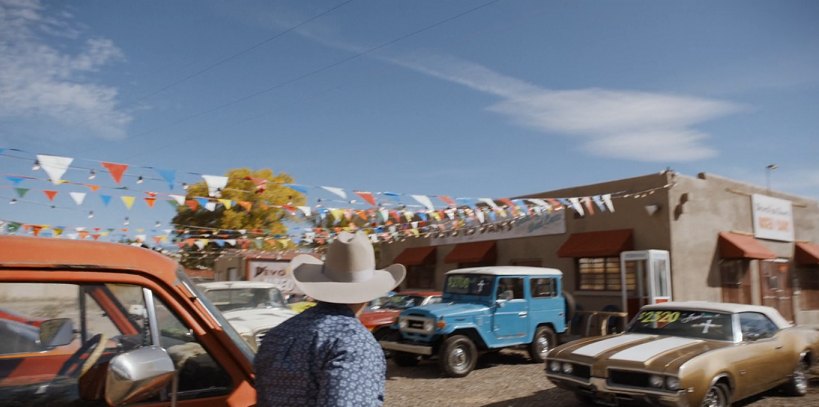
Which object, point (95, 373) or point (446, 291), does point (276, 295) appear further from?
point (95, 373)

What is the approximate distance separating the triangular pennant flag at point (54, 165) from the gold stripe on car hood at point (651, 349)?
7845 mm

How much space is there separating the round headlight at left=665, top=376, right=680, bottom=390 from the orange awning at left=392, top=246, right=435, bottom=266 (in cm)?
1623

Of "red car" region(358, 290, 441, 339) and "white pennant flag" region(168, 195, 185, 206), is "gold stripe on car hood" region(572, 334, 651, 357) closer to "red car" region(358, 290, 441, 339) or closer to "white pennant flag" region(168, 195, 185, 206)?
"red car" region(358, 290, 441, 339)

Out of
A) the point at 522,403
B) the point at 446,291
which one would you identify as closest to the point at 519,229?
the point at 446,291

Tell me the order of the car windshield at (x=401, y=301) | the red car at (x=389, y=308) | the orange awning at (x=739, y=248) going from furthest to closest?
the orange awning at (x=739, y=248) < the car windshield at (x=401, y=301) < the red car at (x=389, y=308)

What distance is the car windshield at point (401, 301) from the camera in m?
13.1

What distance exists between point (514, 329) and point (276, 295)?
4851 millimetres

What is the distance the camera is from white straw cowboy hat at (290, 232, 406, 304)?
204cm

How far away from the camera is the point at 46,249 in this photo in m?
1.97

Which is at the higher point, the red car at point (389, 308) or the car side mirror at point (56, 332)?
the car side mirror at point (56, 332)

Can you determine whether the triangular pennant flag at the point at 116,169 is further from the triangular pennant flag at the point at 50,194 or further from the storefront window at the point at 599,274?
the storefront window at the point at 599,274

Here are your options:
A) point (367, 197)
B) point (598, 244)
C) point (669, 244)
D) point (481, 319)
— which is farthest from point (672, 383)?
point (598, 244)

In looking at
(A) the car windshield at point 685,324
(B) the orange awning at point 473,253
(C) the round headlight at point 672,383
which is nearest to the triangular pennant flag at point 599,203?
(B) the orange awning at point 473,253

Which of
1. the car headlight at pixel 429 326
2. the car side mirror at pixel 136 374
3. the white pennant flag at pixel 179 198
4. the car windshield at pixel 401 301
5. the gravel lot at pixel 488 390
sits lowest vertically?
the gravel lot at pixel 488 390
